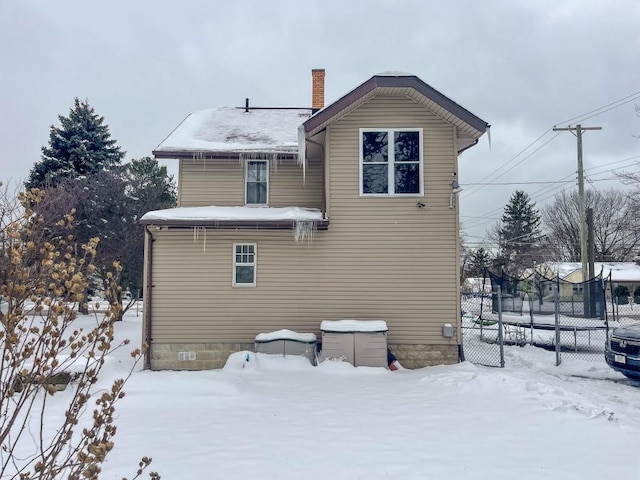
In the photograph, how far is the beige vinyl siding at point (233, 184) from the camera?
10.6 metres

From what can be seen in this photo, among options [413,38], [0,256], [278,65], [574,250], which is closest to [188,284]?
[0,256]

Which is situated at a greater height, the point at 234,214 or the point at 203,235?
the point at 234,214

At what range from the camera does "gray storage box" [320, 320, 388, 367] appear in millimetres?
8711

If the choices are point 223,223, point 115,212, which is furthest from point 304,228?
point 115,212

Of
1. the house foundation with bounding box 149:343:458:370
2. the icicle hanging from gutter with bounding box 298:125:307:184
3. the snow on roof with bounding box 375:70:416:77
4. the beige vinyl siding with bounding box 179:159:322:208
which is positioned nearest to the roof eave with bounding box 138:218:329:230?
the beige vinyl siding with bounding box 179:159:322:208

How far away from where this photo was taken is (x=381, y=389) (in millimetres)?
7406

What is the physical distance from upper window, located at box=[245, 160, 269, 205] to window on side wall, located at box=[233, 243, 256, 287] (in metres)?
1.44

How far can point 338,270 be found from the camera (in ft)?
31.2

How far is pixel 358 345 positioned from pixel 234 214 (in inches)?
157

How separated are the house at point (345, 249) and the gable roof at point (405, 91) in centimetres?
2

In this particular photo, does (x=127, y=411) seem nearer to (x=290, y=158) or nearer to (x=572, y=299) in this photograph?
(x=290, y=158)

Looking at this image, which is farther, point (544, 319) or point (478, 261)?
point (478, 261)

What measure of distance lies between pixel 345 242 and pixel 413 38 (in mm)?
15158

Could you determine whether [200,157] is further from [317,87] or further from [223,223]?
[317,87]
